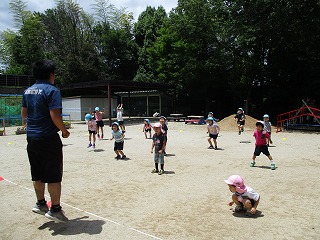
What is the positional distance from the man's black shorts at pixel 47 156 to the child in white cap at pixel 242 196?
2.72 meters

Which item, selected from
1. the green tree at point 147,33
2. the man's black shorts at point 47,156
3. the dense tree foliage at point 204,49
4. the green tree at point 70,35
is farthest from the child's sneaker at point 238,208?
the green tree at point 70,35

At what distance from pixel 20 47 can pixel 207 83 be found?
36018 mm

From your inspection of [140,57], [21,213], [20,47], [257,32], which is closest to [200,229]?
[21,213]

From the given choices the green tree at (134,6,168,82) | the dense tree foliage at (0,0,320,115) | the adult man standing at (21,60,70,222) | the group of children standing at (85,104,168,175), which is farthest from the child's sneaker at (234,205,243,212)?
the green tree at (134,6,168,82)

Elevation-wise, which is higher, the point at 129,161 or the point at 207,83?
the point at 207,83

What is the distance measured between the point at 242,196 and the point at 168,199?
4.93 feet

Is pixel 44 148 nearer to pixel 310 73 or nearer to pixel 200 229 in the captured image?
pixel 200 229

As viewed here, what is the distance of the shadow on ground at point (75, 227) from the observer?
425cm

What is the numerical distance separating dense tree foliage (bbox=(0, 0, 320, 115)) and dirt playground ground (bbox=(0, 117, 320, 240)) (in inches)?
586

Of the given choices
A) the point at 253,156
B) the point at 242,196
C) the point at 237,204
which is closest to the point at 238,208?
the point at 237,204

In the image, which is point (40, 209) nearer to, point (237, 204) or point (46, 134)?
point (46, 134)

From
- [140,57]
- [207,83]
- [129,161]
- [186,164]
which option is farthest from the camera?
[140,57]

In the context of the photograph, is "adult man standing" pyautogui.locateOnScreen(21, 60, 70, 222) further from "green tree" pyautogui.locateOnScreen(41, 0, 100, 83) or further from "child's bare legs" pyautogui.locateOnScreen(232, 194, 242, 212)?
"green tree" pyautogui.locateOnScreen(41, 0, 100, 83)

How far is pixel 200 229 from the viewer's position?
14.4ft
